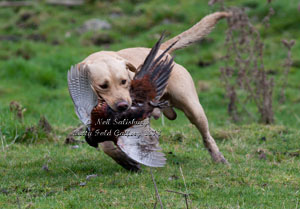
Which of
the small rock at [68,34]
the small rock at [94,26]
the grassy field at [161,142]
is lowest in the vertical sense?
the small rock at [68,34]

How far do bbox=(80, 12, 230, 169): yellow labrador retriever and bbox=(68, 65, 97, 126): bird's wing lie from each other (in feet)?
0.32

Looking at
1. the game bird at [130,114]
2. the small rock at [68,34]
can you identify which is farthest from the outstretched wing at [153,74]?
the small rock at [68,34]

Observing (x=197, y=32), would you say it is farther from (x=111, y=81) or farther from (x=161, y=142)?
(x=111, y=81)

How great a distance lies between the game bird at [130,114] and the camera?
5027 millimetres

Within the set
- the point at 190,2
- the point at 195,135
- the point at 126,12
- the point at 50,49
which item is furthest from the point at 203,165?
the point at 126,12

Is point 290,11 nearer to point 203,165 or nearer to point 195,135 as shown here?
point 195,135

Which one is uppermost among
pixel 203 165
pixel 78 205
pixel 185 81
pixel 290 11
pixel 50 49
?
pixel 185 81

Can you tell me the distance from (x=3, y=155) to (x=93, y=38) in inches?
375

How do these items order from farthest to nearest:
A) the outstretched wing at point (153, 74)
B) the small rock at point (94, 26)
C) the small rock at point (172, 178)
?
the small rock at point (94, 26), the small rock at point (172, 178), the outstretched wing at point (153, 74)

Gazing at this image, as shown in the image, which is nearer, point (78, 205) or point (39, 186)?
point (78, 205)

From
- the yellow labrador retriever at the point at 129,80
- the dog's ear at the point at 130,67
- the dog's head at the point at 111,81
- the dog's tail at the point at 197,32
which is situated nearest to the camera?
the dog's head at the point at 111,81

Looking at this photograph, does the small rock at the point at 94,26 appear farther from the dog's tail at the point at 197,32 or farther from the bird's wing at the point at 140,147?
the bird's wing at the point at 140,147

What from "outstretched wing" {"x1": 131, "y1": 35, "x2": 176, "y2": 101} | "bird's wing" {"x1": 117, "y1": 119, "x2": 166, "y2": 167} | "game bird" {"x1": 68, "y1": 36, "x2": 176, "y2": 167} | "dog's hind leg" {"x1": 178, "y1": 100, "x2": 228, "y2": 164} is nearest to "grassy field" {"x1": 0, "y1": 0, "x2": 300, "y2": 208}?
"dog's hind leg" {"x1": 178, "y1": 100, "x2": 228, "y2": 164}

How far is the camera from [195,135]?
768 cm
